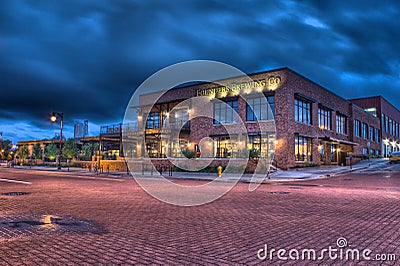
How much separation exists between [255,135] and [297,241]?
2982 centimetres

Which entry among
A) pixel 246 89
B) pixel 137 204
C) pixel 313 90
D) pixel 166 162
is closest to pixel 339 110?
pixel 313 90

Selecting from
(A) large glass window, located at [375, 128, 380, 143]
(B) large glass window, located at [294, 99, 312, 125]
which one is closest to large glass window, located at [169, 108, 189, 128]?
(B) large glass window, located at [294, 99, 312, 125]

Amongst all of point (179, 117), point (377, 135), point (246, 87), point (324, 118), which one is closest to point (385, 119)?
point (377, 135)

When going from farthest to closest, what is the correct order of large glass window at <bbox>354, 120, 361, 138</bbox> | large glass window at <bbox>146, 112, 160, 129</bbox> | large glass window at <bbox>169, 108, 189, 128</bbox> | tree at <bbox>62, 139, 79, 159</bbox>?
1. large glass window at <bbox>354, 120, 361, 138</bbox>
2. tree at <bbox>62, 139, 79, 159</bbox>
3. large glass window at <bbox>146, 112, 160, 129</bbox>
4. large glass window at <bbox>169, 108, 189, 128</bbox>

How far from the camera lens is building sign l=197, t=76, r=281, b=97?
3400cm

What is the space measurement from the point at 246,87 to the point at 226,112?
163 inches

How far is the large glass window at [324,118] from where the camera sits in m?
40.3

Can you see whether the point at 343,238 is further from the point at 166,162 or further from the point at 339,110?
the point at 339,110

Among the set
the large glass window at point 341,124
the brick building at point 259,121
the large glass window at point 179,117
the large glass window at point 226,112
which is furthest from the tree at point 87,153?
the large glass window at point 341,124

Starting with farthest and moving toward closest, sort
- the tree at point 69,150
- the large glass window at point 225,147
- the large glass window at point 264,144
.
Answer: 1. the tree at point 69,150
2. the large glass window at point 225,147
3. the large glass window at point 264,144

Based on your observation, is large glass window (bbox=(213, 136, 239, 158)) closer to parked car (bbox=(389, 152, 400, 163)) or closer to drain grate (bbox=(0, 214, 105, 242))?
parked car (bbox=(389, 152, 400, 163))

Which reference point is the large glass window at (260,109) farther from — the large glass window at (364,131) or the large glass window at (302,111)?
the large glass window at (364,131)

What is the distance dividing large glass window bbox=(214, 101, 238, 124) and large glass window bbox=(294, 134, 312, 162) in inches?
294

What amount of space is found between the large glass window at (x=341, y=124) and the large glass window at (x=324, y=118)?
391 cm
